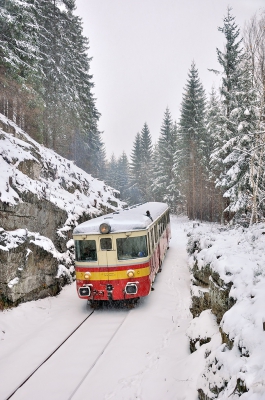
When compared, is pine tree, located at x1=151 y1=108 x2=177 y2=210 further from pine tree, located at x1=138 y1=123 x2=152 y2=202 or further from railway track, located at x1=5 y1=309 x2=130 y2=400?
railway track, located at x1=5 y1=309 x2=130 y2=400

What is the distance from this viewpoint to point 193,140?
107 feet

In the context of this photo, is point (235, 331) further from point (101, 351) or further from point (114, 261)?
point (114, 261)

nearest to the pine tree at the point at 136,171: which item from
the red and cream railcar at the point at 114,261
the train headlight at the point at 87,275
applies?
the red and cream railcar at the point at 114,261

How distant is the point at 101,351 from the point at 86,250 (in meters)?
3.27

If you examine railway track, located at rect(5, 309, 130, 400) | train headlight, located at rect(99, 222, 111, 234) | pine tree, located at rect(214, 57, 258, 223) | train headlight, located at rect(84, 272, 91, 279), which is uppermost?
pine tree, located at rect(214, 57, 258, 223)

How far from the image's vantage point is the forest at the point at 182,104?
1295cm

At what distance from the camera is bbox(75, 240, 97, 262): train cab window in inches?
352

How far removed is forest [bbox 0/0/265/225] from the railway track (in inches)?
304

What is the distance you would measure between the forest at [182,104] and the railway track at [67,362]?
7717mm

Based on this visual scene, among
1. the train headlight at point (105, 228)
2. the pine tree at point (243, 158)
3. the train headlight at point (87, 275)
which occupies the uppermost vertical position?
the pine tree at point (243, 158)

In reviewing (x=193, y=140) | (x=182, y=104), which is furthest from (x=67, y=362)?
(x=182, y=104)

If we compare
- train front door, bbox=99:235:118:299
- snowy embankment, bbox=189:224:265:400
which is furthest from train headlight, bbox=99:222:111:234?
snowy embankment, bbox=189:224:265:400

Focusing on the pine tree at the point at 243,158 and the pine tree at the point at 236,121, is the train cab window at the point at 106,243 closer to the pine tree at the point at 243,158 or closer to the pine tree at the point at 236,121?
A: the pine tree at the point at 236,121

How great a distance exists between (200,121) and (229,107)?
12.7 meters
